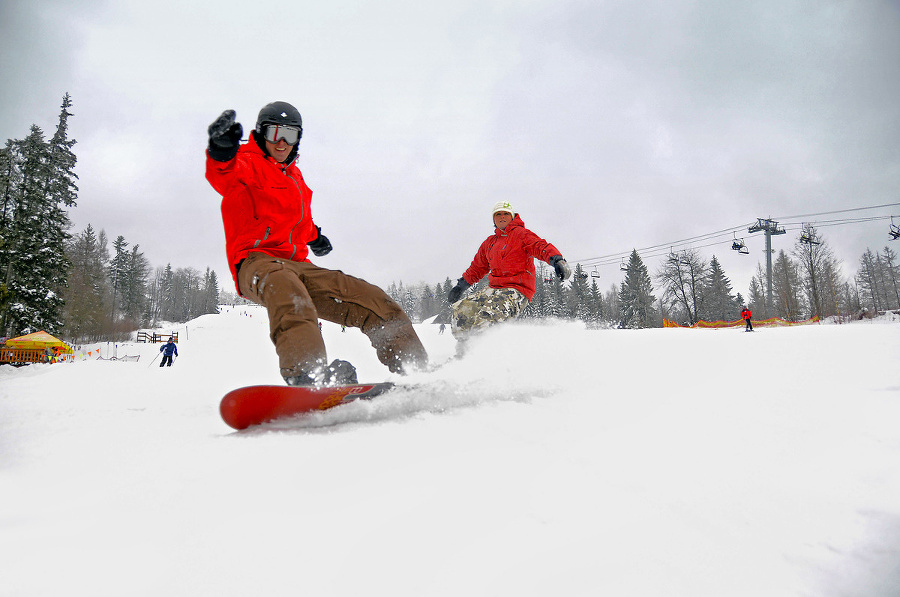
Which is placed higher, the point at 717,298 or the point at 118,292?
the point at 118,292

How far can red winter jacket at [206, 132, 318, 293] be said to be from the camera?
8.60 ft

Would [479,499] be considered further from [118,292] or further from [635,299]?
[118,292]

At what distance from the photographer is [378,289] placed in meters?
2.94

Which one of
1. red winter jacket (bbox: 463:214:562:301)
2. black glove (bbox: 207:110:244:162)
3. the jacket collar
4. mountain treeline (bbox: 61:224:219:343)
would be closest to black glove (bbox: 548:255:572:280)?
red winter jacket (bbox: 463:214:562:301)

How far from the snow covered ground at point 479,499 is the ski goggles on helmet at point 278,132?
6.51 ft

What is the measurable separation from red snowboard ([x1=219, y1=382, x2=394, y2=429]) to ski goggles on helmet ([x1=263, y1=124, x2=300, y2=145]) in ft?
6.25

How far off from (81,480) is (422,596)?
45.2 inches

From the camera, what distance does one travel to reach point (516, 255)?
4742 mm

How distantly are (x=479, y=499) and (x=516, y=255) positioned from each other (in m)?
3.94

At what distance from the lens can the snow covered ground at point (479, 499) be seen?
70cm

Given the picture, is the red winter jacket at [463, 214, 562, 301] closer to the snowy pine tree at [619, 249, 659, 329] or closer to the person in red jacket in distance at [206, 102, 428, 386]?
the person in red jacket in distance at [206, 102, 428, 386]

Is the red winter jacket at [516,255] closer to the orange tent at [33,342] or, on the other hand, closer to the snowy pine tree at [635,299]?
the orange tent at [33,342]

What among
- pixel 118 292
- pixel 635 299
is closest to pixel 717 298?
pixel 635 299

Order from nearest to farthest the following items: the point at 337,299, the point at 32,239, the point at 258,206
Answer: the point at 258,206
the point at 337,299
the point at 32,239
